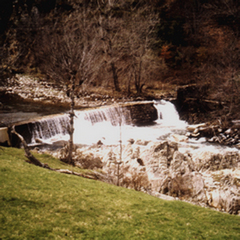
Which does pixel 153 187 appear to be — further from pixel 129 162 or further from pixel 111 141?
pixel 111 141

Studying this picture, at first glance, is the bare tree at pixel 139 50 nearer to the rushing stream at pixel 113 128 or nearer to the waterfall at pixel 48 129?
the rushing stream at pixel 113 128

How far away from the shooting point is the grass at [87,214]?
5.54 m

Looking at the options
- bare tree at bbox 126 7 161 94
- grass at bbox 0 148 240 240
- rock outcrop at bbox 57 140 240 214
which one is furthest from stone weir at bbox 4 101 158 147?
grass at bbox 0 148 240 240

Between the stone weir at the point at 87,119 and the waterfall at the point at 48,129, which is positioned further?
the waterfall at the point at 48,129

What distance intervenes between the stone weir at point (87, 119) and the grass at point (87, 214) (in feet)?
27.7

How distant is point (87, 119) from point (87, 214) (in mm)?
18230

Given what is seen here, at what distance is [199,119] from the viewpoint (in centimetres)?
2681

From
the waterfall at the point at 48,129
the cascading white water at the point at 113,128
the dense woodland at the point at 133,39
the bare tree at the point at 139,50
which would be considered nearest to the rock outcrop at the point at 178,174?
the cascading white water at the point at 113,128

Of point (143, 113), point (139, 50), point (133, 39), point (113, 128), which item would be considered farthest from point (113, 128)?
point (133, 39)

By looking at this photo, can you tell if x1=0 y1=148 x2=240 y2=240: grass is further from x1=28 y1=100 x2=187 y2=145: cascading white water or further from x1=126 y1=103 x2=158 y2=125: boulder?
x1=126 y1=103 x2=158 y2=125: boulder

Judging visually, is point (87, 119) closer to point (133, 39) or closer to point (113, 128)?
point (113, 128)

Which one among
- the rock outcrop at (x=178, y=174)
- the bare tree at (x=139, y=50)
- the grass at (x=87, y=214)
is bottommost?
the rock outcrop at (x=178, y=174)

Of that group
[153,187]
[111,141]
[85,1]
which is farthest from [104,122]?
[85,1]

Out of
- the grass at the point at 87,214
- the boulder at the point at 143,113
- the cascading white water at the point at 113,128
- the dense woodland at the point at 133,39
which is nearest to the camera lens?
the grass at the point at 87,214
